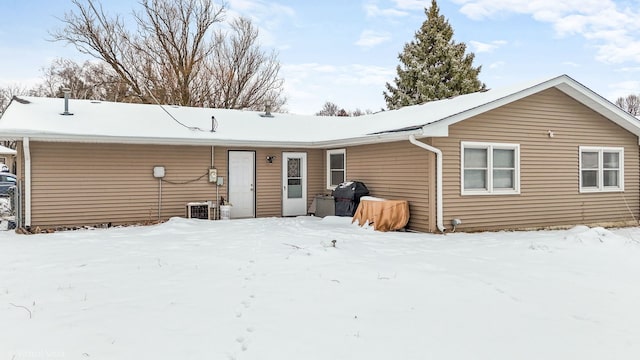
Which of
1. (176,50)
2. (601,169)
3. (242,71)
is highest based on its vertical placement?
(176,50)

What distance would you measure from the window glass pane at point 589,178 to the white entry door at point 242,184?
869cm

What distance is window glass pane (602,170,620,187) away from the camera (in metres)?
11.7

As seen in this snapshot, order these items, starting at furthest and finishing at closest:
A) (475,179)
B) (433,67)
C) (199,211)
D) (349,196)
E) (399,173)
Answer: (433,67)
(199,211)
(349,196)
(399,173)
(475,179)

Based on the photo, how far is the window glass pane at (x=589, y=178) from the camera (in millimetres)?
11406

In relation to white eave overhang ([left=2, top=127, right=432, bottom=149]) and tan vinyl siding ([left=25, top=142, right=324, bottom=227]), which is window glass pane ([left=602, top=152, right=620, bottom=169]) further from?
tan vinyl siding ([left=25, top=142, right=324, bottom=227])

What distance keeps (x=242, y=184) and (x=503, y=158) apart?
682 centimetres

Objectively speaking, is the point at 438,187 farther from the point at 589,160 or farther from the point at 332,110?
the point at 332,110

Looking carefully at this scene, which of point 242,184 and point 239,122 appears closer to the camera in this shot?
point 242,184

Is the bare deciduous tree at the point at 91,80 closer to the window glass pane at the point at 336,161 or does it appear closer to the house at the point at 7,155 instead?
the house at the point at 7,155

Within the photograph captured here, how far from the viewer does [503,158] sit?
10.3m

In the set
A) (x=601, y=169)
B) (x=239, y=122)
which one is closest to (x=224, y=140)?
(x=239, y=122)

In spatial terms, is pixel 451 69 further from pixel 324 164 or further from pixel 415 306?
pixel 415 306

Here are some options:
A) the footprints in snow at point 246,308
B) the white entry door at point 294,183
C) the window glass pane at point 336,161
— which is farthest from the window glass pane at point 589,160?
the footprints in snow at point 246,308

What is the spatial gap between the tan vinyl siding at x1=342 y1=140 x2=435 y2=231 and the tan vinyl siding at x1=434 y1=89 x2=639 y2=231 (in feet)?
1.51
